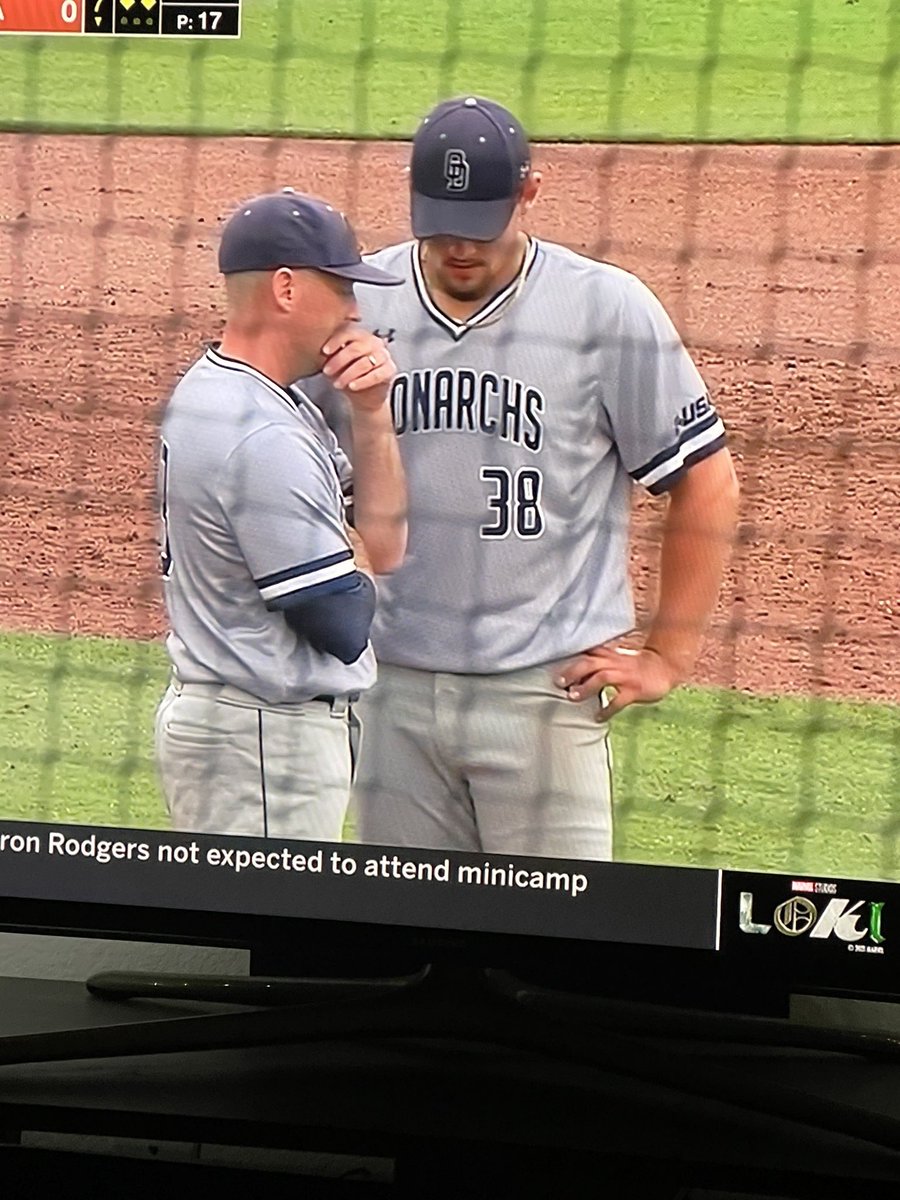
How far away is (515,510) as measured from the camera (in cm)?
107

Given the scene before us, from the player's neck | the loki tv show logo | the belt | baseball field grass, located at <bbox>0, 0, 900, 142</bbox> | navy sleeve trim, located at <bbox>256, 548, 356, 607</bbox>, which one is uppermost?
baseball field grass, located at <bbox>0, 0, 900, 142</bbox>

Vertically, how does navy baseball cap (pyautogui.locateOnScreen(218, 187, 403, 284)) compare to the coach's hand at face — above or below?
above

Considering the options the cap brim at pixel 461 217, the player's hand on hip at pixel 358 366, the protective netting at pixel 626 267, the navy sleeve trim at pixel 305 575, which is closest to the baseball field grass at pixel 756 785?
the protective netting at pixel 626 267

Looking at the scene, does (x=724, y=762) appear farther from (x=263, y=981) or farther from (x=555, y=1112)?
(x=263, y=981)

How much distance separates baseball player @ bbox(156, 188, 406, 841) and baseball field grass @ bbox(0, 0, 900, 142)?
83mm

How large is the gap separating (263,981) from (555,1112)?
26 cm

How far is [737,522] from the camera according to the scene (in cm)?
106

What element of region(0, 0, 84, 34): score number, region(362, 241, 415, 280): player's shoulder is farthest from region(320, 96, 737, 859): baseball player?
region(0, 0, 84, 34): score number

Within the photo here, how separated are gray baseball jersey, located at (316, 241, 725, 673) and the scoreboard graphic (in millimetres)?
199

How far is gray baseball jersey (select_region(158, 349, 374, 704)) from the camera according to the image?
1063 millimetres

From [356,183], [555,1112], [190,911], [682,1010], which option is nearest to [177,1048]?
[190,911]

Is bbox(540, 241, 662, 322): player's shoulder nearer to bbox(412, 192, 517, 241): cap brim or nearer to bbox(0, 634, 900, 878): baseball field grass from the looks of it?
bbox(412, 192, 517, 241): cap brim

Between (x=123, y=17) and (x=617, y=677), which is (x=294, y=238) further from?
(x=617, y=677)

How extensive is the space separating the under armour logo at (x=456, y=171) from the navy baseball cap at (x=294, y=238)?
7cm
